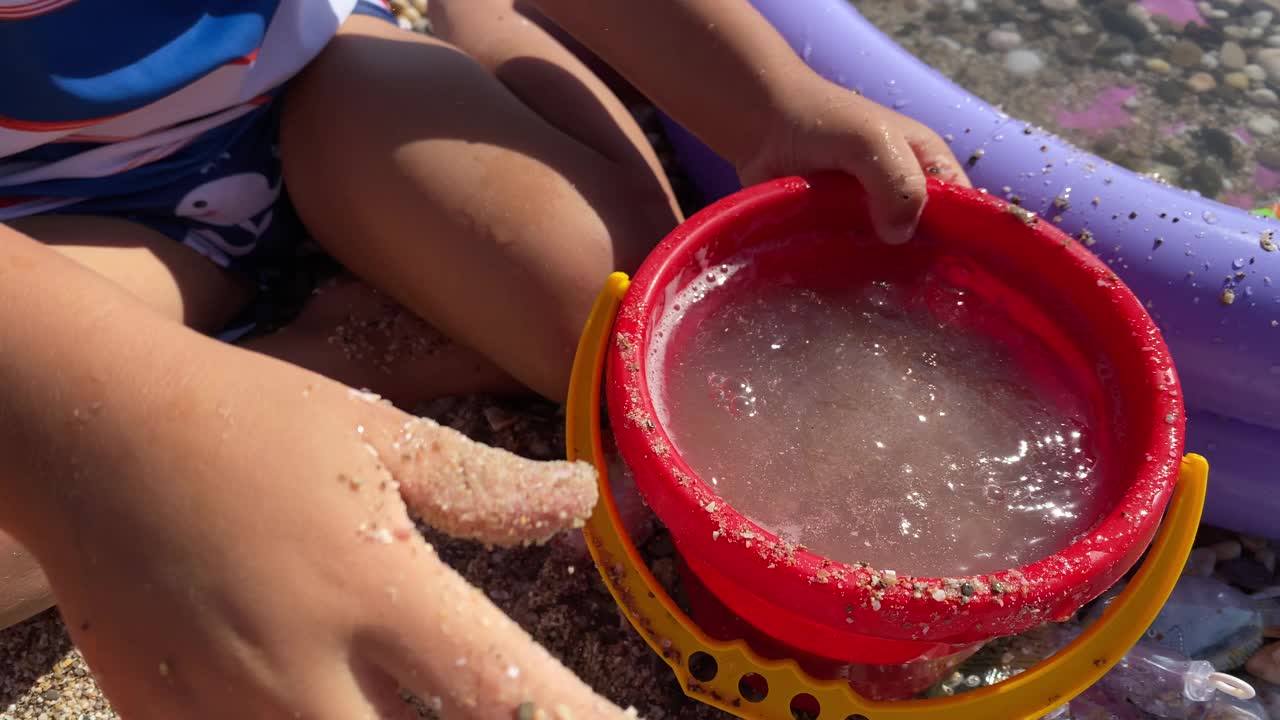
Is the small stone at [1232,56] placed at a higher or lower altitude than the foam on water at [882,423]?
higher

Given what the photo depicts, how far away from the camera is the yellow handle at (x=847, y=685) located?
1046mm

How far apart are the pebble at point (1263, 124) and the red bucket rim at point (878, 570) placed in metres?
1.41

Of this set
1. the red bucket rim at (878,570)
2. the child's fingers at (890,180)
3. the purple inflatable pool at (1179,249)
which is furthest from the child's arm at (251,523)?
the purple inflatable pool at (1179,249)

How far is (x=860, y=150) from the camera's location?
1.17 m

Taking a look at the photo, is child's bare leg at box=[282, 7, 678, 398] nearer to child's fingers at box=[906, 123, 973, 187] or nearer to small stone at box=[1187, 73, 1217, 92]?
child's fingers at box=[906, 123, 973, 187]

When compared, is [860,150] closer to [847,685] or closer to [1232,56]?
[847,685]

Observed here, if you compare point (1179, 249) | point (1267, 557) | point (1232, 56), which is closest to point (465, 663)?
point (1179, 249)

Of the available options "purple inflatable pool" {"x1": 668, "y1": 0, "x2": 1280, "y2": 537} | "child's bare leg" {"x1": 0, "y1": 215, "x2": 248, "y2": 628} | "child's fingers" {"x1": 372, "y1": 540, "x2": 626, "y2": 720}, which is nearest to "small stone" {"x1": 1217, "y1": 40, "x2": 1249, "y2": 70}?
"purple inflatable pool" {"x1": 668, "y1": 0, "x2": 1280, "y2": 537}

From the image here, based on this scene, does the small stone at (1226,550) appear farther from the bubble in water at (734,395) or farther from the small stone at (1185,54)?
the small stone at (1185,54)

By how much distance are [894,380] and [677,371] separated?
261mm

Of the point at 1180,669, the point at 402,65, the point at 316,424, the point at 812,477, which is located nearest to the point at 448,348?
the point at 402,65

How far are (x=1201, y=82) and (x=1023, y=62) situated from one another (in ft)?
1.30

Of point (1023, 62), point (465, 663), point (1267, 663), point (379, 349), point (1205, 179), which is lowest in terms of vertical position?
point (1267, 663)

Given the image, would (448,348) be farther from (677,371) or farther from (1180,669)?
(1180,669)
